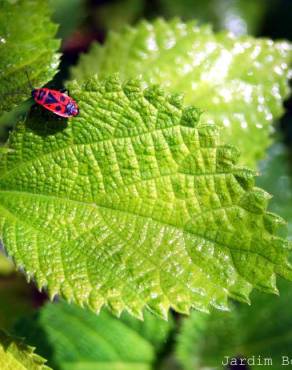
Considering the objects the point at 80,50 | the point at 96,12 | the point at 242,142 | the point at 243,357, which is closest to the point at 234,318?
the point at 243,357

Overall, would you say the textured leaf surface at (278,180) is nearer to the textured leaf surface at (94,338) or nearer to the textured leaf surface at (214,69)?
the textured leaf surface at (214,69)

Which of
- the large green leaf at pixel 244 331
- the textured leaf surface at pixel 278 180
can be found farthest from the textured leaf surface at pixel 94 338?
the textured leaf surface at pixel 278 180

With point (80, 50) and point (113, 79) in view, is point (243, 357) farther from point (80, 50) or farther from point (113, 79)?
point (80, 50)

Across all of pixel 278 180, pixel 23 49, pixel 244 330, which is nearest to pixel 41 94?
pixel 23 49

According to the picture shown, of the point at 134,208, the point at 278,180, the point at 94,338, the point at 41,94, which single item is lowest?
the point at 94,338

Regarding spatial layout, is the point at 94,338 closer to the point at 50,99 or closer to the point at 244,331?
the point at 244,331

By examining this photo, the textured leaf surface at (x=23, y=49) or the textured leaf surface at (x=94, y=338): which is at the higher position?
the textured leaf surface at (x=23, y=49)
